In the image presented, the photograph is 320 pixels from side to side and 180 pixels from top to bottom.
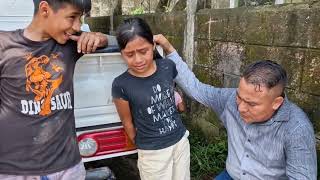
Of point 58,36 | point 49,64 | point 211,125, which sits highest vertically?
point 58,36

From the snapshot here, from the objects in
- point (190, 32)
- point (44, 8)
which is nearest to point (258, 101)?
point (44, 8)

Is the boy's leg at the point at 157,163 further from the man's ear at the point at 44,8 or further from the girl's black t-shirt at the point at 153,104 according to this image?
the man's ear at the point at 44,8

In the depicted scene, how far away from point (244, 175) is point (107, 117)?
0.96 m

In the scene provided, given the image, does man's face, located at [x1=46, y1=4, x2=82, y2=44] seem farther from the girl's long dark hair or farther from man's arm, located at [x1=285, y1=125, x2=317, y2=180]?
man's arm, located at [x1=285, y1=125, x2=317, y2=180]

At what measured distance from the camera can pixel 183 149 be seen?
7.61ft

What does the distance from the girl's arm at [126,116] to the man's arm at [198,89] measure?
1.33 feet

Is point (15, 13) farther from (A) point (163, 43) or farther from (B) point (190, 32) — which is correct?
(B) point (190, 32)

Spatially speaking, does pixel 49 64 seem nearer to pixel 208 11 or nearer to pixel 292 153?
pixel 292 153

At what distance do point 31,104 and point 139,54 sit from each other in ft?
2.16

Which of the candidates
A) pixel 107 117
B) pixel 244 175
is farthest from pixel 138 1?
pixel 244 175

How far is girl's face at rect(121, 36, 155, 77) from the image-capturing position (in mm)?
2029

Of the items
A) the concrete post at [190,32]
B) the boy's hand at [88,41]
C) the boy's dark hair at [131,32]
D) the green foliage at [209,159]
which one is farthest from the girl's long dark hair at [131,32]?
the concrete post at [190,32]

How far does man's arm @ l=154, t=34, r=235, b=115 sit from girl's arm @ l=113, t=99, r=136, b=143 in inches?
16.0

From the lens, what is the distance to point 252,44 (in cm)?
308
